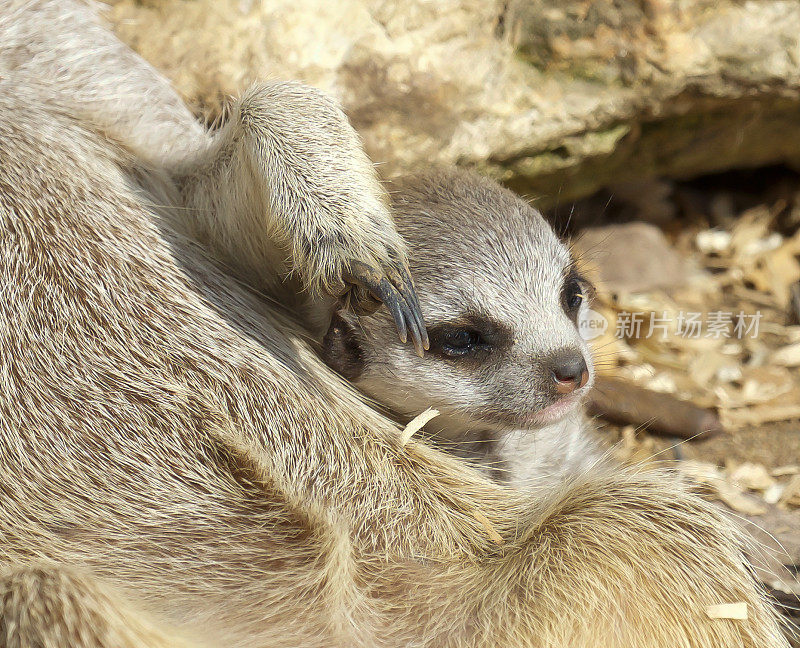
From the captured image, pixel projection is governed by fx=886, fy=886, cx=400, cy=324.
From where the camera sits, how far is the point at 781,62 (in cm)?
386

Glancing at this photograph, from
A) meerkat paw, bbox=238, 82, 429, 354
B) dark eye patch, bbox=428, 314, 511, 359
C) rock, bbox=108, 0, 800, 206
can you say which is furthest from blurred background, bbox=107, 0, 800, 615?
dark eye patch, bbox=428, 314, 511, 359

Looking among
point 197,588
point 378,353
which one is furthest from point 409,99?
point 197,588

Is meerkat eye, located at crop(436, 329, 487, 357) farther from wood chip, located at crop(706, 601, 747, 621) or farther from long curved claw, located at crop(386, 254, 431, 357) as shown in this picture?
wood chip, located at crop(706, 601, 747, 621)

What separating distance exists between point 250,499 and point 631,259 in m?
2.93

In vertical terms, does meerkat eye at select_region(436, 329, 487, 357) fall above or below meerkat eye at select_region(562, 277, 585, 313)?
above

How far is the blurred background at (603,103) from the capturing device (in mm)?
3598

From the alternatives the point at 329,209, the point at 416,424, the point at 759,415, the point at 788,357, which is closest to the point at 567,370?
the point at 416,424

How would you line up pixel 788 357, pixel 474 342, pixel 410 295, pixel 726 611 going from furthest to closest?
pixel 788 357, pixel 474 342, pixel 410 295, pixel 726 611

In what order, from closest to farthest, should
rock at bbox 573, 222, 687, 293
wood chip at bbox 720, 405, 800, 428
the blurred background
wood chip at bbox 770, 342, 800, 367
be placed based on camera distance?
the blurred background
wood chip at bbox 720, 405, 800, 428
wood chip at bbox 770, 342, 800, 367
rock at bbox 573, 222, 687, 293

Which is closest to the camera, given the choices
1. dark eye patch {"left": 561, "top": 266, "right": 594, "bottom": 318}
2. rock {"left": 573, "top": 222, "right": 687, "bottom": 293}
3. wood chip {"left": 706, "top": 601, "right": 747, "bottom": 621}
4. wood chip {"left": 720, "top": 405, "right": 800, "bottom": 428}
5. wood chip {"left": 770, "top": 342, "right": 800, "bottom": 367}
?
wood chip {"left": 706, "top": 601, "right": 747, "bottom": 621}

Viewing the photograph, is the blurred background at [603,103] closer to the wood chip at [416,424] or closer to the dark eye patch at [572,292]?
the dark eye patch at [572,292]

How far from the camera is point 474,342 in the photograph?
2.75 m

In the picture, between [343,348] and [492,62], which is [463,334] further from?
[492,62]

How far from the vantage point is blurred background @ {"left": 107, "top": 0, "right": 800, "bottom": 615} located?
3598 millimetres
